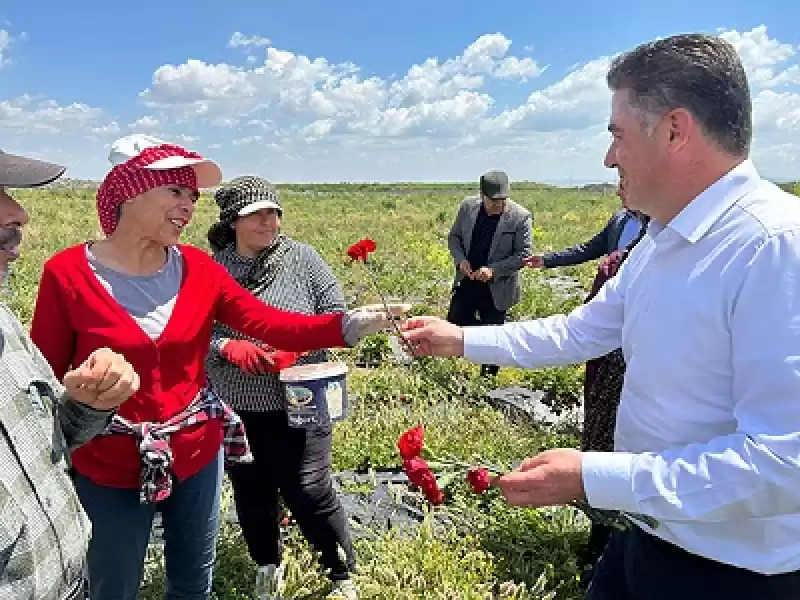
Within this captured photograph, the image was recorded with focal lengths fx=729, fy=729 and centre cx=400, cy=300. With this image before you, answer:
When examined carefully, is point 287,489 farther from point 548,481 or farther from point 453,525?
point 548,481

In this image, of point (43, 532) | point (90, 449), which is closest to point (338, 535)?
point (90, 449)

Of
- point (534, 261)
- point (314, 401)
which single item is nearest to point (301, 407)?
point (314, 401)

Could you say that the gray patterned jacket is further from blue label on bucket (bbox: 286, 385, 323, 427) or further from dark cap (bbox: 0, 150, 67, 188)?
blue label on bucket (bbox: 286, 385, 323, 427)

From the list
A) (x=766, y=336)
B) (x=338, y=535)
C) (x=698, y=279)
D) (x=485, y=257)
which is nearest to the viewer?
(x=766, y=336)

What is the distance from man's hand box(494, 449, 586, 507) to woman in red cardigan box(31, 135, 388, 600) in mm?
1112

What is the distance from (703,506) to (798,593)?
0.43 metres

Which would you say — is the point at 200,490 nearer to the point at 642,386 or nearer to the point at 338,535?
the point at 338,535

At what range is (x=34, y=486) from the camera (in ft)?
5.40

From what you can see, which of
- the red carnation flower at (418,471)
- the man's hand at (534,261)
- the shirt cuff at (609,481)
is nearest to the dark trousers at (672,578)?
the shirt cuff at (609,481)

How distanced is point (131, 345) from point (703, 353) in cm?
173

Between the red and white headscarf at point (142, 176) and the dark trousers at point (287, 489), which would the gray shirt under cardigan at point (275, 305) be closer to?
the dark trousers at point (287, 489)

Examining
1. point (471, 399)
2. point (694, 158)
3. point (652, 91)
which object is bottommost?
point (471, 399)

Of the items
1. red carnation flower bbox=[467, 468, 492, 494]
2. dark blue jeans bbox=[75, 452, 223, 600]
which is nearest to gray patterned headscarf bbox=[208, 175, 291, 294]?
dark blue jeans bbox=[75, 452, 223, 600]

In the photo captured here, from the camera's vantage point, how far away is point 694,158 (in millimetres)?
1552
